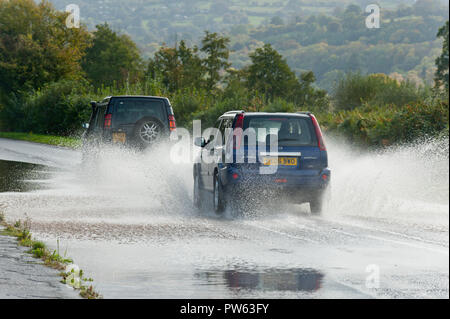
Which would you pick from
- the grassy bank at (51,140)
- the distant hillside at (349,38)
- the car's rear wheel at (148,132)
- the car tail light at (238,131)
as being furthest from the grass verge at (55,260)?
the distant hillside at (349,38)

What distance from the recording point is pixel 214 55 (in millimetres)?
87625

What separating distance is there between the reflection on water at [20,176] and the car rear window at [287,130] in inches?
244

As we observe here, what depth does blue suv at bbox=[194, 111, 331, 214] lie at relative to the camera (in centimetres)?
1378

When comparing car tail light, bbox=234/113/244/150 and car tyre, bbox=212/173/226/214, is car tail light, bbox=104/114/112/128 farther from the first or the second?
car tail light, bbox=234/113/244/150

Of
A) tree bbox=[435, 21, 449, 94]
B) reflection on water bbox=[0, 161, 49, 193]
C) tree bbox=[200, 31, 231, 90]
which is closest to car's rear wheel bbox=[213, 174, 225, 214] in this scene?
reflection on water bbox=[0, 161, 49, 193]

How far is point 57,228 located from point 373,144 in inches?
508

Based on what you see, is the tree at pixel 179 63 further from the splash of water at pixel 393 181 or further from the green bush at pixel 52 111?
the splash of water at pixel 393 181

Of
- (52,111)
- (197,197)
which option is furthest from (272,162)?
(52,111)

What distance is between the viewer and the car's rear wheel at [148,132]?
2008cm

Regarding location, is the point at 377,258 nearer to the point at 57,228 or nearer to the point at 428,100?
the point at 57,228

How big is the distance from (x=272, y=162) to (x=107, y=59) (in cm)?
10004

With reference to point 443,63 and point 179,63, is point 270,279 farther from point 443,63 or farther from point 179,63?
point 179,63

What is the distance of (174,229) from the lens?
40.3 feet

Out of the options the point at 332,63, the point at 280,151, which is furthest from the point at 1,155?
the point at 332,63
